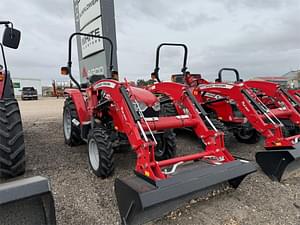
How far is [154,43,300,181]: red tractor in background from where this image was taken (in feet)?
10.6

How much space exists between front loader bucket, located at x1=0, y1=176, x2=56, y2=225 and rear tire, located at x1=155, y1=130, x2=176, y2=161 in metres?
2.33

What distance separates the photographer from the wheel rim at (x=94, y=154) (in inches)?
131

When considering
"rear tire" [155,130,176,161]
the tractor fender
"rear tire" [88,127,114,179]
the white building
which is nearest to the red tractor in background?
"rear tire" [155,130,176,161]

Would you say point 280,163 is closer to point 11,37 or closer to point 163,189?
point 163,189

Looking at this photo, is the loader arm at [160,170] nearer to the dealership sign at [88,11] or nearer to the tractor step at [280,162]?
the tractor step at [280,162]

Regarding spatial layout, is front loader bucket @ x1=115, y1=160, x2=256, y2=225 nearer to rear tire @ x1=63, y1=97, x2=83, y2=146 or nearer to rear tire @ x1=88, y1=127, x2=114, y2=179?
rear tire @ x1=88, y1=127, x2=114, y2=179

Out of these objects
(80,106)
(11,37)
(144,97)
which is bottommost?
(80,106)

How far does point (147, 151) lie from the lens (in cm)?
242

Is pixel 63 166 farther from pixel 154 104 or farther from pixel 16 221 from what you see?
pixel 16 221

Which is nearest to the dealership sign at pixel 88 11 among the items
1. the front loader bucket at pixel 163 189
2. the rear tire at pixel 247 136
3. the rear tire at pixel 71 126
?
the rear tire at pixel 71 126

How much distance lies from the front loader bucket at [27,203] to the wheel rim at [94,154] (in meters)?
1.76

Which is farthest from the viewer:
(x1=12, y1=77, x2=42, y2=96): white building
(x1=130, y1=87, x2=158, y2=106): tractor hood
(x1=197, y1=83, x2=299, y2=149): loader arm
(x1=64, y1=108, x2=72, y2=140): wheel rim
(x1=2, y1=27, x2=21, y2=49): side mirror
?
(x1=12, y1=77, x2=42, y2=96): white building

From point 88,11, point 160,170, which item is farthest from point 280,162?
point 88,11

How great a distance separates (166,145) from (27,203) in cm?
246
